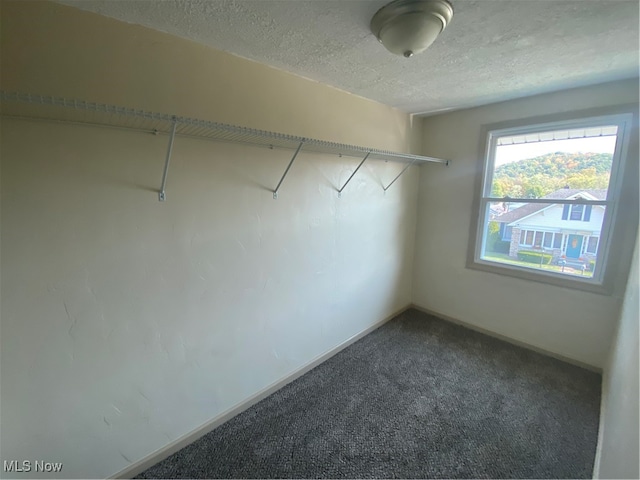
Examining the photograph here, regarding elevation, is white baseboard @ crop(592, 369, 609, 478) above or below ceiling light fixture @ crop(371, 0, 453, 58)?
below

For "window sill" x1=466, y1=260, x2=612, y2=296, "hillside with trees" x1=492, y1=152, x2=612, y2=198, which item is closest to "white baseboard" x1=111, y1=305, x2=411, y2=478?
"window sill" x1=466, y1=260, x2=612, y2=296

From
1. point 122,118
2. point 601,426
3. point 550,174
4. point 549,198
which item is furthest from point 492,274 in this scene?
point 122,118

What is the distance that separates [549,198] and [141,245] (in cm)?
310

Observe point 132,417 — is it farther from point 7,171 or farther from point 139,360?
point 7,171

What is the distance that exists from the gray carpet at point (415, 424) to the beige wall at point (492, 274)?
0.94 feet

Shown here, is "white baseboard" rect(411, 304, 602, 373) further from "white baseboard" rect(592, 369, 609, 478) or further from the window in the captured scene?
the window

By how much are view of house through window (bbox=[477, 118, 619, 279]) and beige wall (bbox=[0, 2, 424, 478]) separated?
65.5 inches

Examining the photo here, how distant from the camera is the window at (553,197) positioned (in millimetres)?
2025

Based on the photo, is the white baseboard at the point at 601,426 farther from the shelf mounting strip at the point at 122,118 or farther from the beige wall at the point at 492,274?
the shelf mounting strip at the point at 122,118

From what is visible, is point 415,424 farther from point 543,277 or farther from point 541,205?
point 541,205

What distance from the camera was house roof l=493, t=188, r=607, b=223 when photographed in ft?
6.76

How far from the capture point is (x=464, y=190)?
2707 mm

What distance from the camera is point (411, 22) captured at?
107 centimetres

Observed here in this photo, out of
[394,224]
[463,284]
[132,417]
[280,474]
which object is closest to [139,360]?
[132,417]
